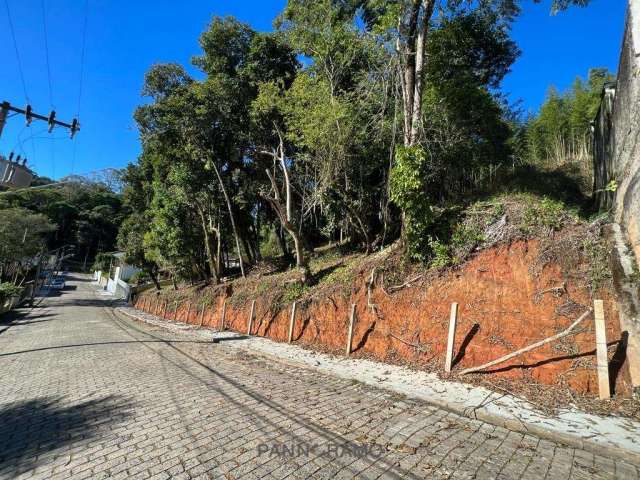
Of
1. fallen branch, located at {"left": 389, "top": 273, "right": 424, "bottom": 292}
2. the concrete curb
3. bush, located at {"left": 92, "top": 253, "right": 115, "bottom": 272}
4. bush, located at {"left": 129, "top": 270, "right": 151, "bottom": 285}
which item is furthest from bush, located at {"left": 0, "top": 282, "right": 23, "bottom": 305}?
bush, located at {"left": 92, "top": 253, "right": 115, "bottom": 272}

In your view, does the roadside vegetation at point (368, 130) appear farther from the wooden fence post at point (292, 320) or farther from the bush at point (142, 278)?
the bush at point (142, 278)

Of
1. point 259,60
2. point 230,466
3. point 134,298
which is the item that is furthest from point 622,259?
point 134,298

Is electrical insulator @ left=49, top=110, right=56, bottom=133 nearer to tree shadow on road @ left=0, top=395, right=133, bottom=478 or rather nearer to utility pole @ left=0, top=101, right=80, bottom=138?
utility pole @ left=0, top=101, right=80, bottom=138

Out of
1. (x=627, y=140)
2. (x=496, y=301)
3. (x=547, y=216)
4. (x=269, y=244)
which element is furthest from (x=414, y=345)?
(x=269, y=244)

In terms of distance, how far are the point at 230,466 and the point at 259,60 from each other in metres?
16.0

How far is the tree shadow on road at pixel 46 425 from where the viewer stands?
3937 mm

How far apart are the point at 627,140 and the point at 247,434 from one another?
29.1ft

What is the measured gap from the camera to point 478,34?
14875 millimetres

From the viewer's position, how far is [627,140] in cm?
702

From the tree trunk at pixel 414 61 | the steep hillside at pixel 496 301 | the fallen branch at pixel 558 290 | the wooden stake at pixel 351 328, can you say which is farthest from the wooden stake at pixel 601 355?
the tree trunk at pixel 414 61

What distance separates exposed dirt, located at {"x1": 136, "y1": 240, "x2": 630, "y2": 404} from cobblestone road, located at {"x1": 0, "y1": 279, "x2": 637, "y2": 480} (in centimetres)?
174

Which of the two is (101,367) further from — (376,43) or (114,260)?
(114,260)

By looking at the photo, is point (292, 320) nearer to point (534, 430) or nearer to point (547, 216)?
point (547, 216)

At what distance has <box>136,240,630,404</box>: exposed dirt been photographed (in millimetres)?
5508
